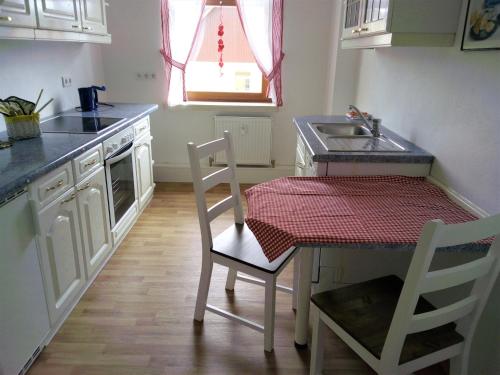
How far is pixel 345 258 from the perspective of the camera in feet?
6.90

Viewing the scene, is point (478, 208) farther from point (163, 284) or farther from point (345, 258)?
point (163, 284)

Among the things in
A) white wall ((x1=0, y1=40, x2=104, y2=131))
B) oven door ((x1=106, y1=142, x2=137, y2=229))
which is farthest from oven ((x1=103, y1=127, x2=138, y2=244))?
white wall ((x1=0, y1=40, x2=104, y2=131))

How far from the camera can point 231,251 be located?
1812mm

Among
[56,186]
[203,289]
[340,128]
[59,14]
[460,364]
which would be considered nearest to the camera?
[460,364]

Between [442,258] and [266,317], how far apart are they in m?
0.86

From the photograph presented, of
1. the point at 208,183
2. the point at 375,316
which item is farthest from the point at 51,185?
the point at 375,316

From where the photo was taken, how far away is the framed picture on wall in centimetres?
146

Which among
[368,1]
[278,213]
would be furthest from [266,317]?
[368,1]

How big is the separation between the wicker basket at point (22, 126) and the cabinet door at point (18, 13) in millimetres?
499

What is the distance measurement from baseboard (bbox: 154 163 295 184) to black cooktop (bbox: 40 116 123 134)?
4.64ft

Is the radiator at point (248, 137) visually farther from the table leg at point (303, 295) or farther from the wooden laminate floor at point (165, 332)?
the table leg at point (303, 295)

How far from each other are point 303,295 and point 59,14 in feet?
6.93

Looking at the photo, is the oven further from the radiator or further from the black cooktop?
the radiator

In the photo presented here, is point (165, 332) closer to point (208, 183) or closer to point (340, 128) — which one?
point (208, 183)
